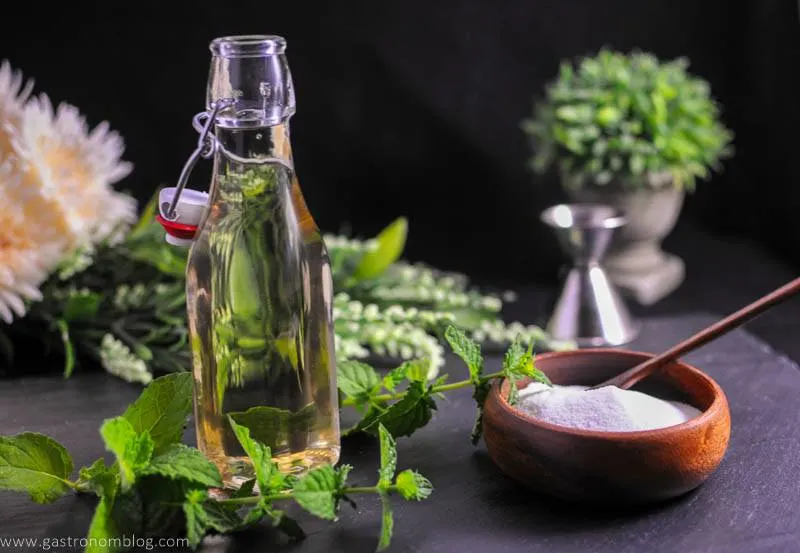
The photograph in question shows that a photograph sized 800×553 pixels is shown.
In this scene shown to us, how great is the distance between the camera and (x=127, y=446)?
2.13 ft

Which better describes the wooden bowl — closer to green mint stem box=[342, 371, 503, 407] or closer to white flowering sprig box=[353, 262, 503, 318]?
green mint stem box=[342, 371, 503, 407]

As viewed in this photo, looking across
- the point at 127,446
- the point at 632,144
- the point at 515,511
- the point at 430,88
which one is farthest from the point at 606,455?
the point at 430,88

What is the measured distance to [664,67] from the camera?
1.49 meters

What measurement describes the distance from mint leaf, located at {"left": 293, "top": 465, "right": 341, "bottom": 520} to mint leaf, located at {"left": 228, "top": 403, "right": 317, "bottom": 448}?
7 centimetres

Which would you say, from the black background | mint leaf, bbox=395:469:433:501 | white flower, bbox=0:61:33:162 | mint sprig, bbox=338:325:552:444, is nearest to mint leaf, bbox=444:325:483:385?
mint sprig, bbox=338:325:552:444

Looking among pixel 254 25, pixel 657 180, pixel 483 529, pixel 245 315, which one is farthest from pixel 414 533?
pixel 254 25

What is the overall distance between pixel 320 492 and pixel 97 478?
0.14 meters

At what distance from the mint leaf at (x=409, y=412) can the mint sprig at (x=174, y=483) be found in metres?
0.08

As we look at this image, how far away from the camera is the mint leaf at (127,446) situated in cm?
63

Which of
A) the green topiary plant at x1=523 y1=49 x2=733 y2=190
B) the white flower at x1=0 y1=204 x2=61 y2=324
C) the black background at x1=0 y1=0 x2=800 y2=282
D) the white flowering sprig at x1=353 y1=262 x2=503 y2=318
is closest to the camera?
the white flower at x1=0 y1=204 x2=61 y2=324

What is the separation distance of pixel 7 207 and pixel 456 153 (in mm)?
807

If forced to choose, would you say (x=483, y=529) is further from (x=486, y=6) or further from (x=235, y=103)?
(x=486, y=6)

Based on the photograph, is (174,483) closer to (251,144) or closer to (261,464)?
(261,464)

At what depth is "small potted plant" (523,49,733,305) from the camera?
141 cm
